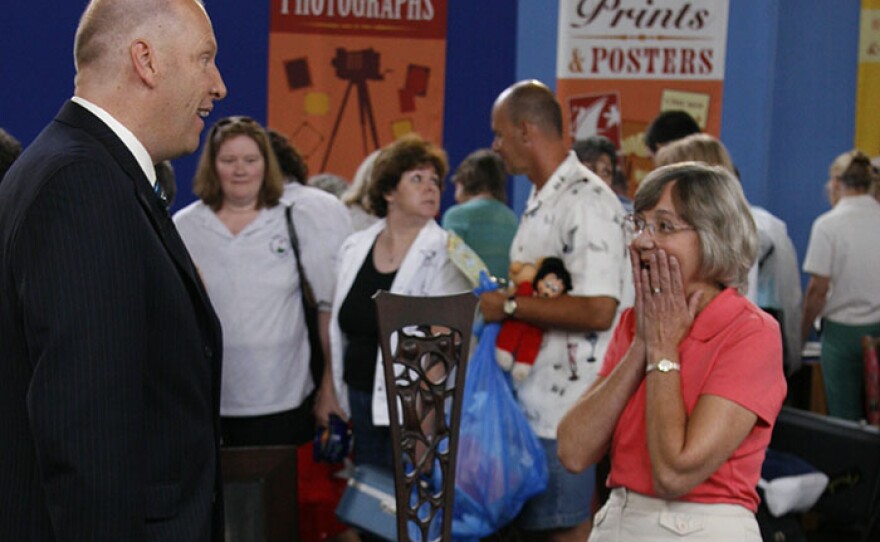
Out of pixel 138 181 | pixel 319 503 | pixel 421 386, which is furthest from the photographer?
pixel 319 503

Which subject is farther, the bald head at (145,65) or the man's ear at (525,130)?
the man's ear at (525,130)

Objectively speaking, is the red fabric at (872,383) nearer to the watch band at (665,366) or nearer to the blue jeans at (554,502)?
the blue jeans at (554,502)

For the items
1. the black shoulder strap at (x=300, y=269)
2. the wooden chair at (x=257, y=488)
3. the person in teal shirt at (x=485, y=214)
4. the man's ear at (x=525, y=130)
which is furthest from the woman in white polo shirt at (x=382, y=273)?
the person in teal shirt at (x=485, y=214)

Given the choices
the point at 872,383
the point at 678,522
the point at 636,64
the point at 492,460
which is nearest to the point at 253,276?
the point at 492,460

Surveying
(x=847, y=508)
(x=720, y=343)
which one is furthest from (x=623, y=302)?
(x=720, y=343)

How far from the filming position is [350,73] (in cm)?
581

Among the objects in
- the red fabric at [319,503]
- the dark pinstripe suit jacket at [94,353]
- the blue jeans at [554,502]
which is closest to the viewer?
the dark pinstripe suit jacket at [94,353]

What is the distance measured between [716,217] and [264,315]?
6.40 feet

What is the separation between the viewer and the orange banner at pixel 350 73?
226 inches

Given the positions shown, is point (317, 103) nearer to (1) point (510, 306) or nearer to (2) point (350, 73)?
(2) point (350, 73)

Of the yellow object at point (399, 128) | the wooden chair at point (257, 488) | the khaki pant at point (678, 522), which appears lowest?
the wooden chair at point (257, 488)

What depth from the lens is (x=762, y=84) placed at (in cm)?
623

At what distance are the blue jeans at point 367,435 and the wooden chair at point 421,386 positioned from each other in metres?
0.64

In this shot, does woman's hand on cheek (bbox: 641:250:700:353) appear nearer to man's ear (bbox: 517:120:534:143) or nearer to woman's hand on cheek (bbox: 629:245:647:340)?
woman's hand on cheek (bbox: 629:245:647:340)
